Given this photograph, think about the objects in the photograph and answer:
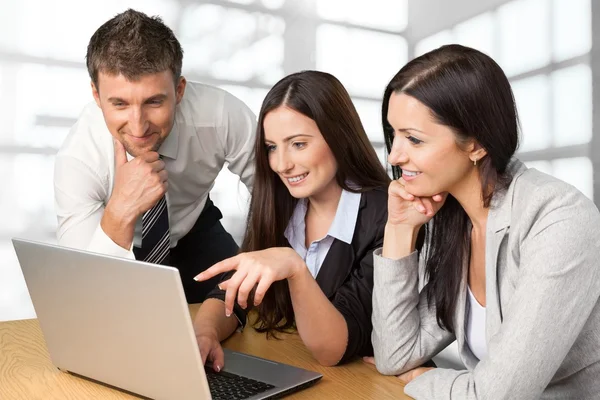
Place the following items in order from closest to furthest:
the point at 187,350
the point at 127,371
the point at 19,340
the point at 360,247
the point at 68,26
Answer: the point at 187,350, the point at 127,371, the point at 19,340, the point at 360,247, the point at 68,26

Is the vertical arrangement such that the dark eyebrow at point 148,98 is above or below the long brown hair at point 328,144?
above

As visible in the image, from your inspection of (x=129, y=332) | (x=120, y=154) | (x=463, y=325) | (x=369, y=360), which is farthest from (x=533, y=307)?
(x=120, y=154)

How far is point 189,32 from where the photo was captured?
13.5 feet

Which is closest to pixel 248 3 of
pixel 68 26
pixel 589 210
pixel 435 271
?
pixel 68 26

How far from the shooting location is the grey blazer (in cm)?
113

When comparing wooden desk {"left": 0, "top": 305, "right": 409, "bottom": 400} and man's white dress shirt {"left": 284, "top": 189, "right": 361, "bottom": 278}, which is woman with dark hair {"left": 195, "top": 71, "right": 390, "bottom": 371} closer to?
man's white dress shirt {"left": 284, "top": 189, "right": 361, "bottom": 278}

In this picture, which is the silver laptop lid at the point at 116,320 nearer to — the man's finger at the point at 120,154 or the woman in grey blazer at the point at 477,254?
the woman in grey blazer at the point at 477,254

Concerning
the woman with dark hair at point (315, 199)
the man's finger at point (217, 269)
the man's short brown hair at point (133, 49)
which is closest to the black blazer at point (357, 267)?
the woman with dark hair at point (315, 199)

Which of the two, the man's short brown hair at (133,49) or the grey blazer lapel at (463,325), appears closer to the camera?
the grey blazer lapel at (463,325)

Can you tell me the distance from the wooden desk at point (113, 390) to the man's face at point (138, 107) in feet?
1.97

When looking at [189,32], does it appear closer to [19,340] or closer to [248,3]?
[248,3]

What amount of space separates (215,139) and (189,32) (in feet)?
6.49

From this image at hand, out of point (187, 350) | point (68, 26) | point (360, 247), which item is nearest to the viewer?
point (187, 350)

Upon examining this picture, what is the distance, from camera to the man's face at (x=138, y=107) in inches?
74.3
